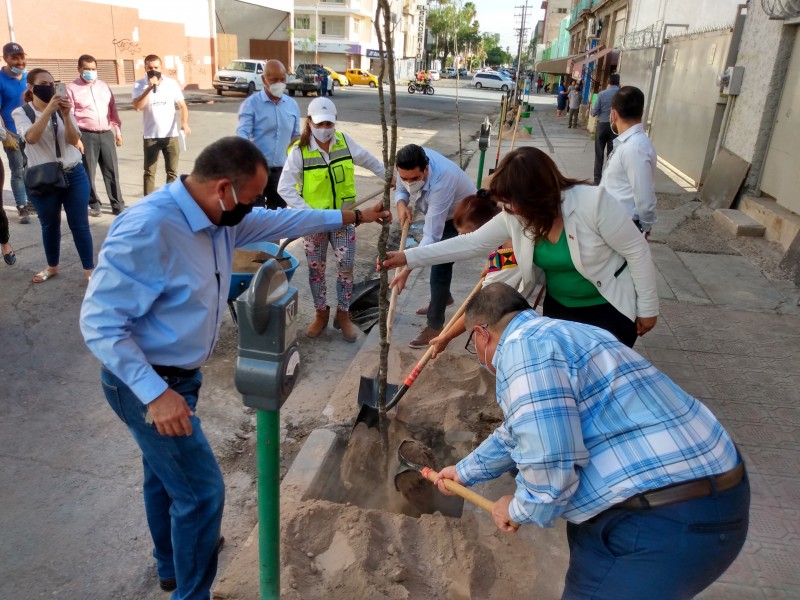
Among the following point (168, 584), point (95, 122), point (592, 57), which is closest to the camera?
point (168, 584)

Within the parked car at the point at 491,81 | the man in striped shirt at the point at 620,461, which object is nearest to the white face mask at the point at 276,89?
the man in striped shirt at the point at 620,461

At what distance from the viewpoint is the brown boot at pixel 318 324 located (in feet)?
17.1

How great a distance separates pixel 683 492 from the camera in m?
1.64

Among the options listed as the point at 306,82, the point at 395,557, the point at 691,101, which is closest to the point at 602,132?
the point at 691,101

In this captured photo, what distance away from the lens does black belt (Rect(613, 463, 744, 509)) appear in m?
1.64

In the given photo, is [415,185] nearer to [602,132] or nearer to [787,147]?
[787,147]

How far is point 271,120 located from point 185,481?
4.93 meters

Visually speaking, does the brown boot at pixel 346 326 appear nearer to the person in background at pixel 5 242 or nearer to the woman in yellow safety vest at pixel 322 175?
the woman in yellow safety vest at pixel 322 175

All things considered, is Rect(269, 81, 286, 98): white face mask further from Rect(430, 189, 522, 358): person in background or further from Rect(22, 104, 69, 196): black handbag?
Rect(430, 189, 522, 358): person in background

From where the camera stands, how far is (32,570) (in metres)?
2.75

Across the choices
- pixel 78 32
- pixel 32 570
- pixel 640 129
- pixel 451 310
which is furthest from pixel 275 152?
pixel 78 32

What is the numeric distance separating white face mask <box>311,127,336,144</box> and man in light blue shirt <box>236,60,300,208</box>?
1.72m

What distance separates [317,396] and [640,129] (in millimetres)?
2883

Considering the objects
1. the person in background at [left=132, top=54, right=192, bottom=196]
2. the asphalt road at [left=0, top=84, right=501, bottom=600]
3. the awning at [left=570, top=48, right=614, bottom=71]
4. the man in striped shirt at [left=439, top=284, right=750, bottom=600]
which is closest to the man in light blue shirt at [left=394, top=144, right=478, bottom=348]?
the asphalt road at [left=0, top=84, right=501, bottom=600]
